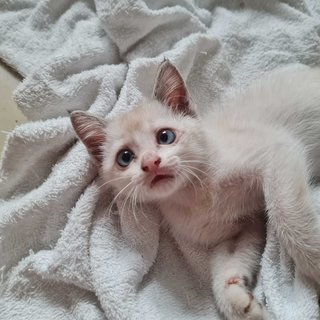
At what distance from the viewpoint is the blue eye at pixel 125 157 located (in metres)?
1.30

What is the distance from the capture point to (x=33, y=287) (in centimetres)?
136

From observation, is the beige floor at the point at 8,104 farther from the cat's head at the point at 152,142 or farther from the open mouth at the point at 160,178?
the open mouth at the point at 160,178

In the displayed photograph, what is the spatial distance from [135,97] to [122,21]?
0.93ft

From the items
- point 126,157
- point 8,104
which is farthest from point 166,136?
point 8,104

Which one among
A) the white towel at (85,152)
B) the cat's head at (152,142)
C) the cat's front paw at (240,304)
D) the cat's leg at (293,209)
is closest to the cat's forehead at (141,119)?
the cat's head at (152,142)

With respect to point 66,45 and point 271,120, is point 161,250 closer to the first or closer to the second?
point 271,120

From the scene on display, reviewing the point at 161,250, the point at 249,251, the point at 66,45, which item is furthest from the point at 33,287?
the point at 66,45

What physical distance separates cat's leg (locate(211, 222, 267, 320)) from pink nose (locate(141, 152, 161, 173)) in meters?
0.31

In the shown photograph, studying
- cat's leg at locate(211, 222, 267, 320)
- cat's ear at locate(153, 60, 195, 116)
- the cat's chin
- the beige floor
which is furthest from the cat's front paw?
the beige floor

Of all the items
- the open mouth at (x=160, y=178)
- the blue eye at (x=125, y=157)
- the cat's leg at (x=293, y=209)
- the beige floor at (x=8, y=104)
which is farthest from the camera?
the beige floor at (x=8, y=104)

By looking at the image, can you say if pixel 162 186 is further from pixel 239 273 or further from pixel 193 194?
pixel 239 273

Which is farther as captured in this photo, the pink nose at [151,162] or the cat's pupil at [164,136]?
the cat's pupil at [164,136]

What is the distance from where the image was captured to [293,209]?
1.12 meters

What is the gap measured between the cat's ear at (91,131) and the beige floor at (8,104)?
421 mm
